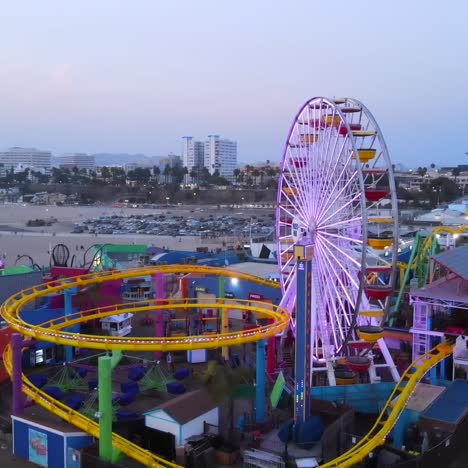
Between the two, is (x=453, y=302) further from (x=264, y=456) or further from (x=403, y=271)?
(x=403, y=271)

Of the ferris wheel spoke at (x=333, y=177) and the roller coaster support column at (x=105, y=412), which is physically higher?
the ferris wheel spoke at (x=333, y=177)

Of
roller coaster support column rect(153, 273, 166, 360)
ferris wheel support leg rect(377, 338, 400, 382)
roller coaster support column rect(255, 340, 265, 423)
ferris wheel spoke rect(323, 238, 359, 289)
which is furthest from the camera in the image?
roller coaster support column rect(153, 273, 166, 360)

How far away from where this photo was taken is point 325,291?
17.7 metres

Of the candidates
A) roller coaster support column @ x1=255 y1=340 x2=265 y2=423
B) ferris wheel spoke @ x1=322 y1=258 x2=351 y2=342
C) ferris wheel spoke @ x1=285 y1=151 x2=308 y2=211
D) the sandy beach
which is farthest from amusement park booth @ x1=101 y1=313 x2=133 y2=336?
the sandy beach

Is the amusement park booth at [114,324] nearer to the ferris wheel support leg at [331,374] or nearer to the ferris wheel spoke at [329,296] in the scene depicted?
the ferris wheel spoke at [329,296]

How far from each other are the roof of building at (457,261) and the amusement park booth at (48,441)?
422 inches

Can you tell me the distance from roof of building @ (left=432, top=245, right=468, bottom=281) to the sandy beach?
105 feet

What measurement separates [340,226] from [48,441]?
30.8 feet

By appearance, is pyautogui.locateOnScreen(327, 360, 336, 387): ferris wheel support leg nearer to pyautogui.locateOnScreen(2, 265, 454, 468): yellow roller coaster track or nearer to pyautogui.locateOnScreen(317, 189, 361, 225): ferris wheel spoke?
pyautogui.locateOnScreen(2, 265, 454, 468): yellow roller coaster track

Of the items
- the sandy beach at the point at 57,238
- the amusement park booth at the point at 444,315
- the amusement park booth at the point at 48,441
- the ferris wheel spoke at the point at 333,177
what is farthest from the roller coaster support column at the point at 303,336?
the sandy beach at the point at 57,238

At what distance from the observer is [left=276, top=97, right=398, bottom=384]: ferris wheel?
16.6 m

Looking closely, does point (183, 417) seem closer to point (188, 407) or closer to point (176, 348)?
point (188, 407)

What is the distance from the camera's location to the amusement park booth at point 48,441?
13.9 m

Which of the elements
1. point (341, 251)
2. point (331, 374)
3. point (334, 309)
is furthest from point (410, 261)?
point (331, 374)
